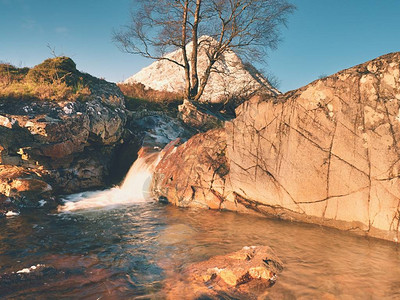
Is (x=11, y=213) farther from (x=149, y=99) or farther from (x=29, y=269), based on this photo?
(x=149, y=99)

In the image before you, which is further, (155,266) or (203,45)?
(203,45)

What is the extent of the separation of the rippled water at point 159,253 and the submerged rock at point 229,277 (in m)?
0.16

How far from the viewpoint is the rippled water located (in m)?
3.63

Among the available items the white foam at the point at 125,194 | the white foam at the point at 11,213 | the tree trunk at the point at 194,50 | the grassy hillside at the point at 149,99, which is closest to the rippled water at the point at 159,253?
the white foam at the point at 11,213

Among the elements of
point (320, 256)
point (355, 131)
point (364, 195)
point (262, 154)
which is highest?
point (355, 131)

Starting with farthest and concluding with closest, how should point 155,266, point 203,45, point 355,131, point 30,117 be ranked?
point 203,45 < point 30,117 < point 355,131 < point 155,266

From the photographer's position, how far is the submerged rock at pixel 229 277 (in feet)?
11.5

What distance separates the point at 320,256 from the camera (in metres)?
4.75

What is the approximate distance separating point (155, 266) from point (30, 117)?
7.88 m

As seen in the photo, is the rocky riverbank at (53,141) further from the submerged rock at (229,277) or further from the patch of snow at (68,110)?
the submerged rock at (229,277)

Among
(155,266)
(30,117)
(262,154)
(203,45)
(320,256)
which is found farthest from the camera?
(203,45)

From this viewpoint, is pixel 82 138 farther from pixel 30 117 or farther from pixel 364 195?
pixel 364 195

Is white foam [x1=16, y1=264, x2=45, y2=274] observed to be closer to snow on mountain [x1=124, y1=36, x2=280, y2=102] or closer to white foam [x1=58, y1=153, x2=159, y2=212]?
white foam [x1=58, y1=153, x2=159, y2=212]

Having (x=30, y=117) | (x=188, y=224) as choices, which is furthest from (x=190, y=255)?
(x=30, y=117)
